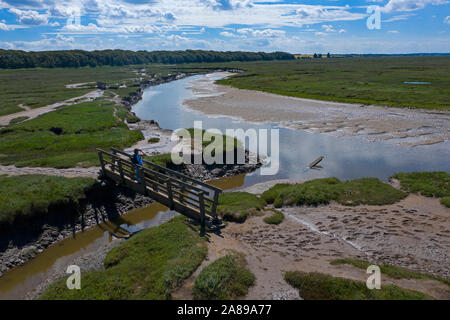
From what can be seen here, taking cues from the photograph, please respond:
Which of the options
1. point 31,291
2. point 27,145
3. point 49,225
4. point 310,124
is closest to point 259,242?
point 31,291

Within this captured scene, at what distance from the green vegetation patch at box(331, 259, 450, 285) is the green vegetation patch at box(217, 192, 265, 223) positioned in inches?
243

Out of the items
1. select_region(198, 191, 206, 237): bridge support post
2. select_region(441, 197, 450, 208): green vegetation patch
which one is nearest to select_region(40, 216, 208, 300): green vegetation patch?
select_region(198, 191, 206, 237): bridge support post

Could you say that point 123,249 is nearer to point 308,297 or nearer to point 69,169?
point 308,297

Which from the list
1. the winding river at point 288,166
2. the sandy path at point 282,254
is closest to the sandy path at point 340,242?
the sandy path at point 282,254

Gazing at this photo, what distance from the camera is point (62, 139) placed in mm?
31328

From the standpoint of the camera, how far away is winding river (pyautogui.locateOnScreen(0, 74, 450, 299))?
45.7ft

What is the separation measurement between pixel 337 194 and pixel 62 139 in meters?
29.3

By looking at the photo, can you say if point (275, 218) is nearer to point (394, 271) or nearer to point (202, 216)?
point (202, 216)

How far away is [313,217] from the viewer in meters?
16.7

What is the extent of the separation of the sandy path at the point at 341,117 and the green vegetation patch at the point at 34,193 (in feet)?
110

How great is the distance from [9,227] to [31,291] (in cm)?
424

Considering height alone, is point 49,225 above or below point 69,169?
below

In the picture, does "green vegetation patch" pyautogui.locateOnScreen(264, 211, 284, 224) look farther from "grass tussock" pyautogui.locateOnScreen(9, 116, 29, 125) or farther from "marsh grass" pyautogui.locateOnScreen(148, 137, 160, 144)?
"grass tussock" pyautogui.locateOnScreen(9, 116, 29, 125)

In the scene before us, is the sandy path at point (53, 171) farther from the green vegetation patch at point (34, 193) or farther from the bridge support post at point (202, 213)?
the bridge support post at point (202, 213)
